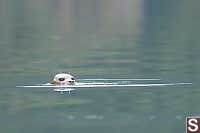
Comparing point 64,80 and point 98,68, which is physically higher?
point 98,68

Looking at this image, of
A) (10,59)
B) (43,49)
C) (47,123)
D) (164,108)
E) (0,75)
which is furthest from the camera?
(43,49)

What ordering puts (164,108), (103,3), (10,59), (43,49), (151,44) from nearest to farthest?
1. (164,108)
2. (10,59)
3. (43,49)
4. (151,44)
5. (103,3)

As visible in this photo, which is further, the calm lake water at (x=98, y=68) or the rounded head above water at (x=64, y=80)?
the rounded head above water at (x=64, y=80)

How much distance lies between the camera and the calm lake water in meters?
10.2

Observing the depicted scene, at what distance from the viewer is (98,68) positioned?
1481cm

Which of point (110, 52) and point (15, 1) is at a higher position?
point (15, 1)

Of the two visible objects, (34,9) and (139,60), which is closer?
(139,60)

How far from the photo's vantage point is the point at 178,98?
11.6 meters

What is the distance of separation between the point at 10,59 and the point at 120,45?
4.43 meters

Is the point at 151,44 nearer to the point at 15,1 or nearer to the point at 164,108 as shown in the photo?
the point at 164,108

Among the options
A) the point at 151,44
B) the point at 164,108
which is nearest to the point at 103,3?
the point at 151,44

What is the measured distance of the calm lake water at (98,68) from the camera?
10.2 metres

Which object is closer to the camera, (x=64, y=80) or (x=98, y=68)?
(x=64, y=80)

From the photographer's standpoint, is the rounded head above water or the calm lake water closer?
the calm lake water
